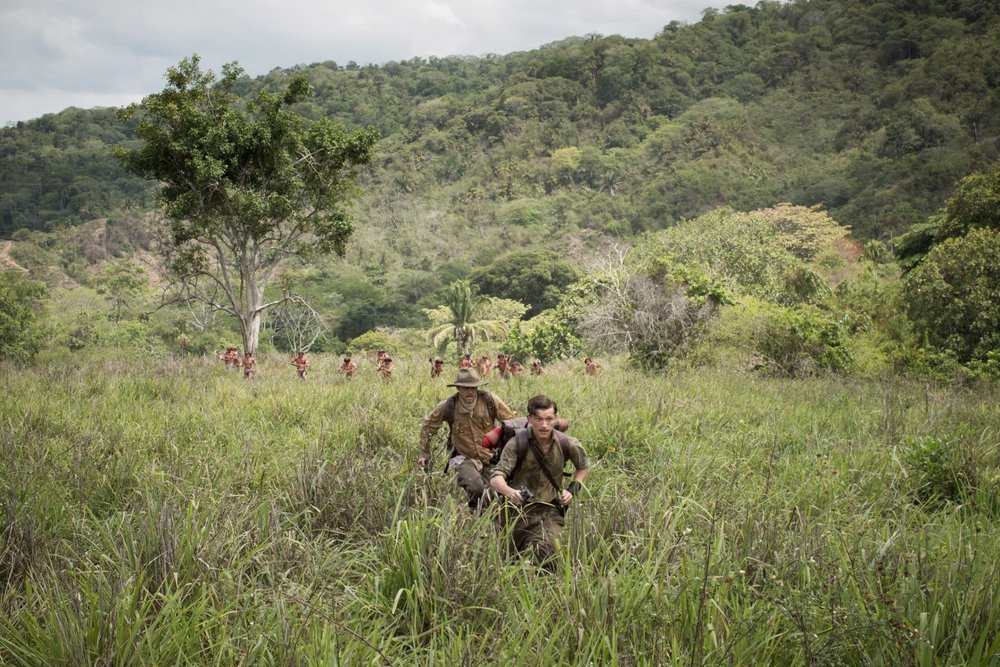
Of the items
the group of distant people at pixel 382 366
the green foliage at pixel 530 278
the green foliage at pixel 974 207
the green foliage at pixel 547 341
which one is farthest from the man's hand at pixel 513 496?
the green foliage at pixel 530 278

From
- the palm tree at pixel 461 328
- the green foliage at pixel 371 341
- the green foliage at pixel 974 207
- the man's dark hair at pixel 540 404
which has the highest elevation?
the green foliage at pixel 974 207

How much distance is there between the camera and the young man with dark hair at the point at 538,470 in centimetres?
440

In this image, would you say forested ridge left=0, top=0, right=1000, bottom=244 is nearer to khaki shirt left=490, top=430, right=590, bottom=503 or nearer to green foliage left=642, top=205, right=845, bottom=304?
green foliage left=642, top=205, right=845, bottom=304

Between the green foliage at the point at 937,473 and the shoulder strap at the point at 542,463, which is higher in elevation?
the shoulder strap at the point at 542,463

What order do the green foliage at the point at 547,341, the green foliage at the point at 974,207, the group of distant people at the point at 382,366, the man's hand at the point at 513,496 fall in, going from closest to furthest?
the man's hand at the point at 513,496, the group of distant people at the point at 382,366, the green foliage at the point at 974,207, the green foliage at the point at 547,341

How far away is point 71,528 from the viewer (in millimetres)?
4066

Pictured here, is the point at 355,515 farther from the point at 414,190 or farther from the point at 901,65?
the point at 901,65

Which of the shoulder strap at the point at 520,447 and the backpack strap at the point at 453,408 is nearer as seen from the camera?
the shoulder strap at the point at 520,447

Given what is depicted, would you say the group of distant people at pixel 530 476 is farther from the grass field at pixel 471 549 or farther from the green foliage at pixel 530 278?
the green foliage at pixel 530 278

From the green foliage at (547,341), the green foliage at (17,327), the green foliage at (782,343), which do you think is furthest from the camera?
the green foliage at (547,341)

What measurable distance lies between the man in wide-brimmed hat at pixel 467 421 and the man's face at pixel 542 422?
961 millimetres

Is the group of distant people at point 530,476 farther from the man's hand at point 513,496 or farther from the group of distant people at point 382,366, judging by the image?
the group of distant people at point 382,366

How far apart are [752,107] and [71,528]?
95.6m

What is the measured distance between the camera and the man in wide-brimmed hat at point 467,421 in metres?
5.47
